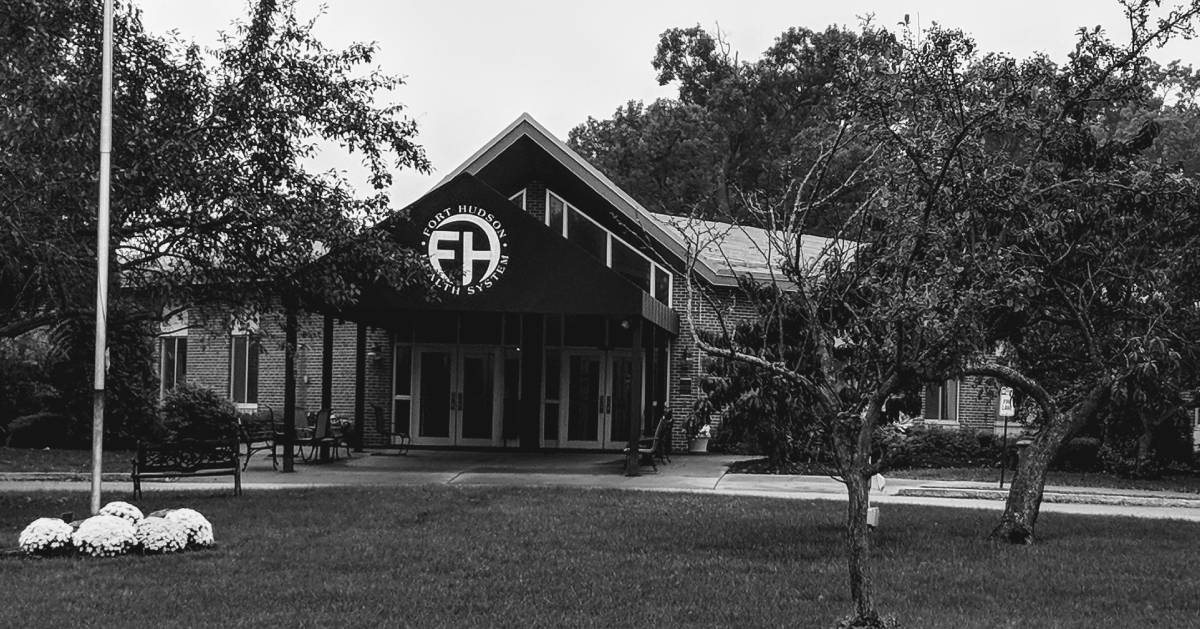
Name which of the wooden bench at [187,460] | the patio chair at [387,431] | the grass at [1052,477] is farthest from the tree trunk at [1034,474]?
the patio chair at [387,431]

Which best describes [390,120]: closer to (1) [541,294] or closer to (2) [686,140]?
(1) [541,294]

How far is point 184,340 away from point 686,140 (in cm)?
2353

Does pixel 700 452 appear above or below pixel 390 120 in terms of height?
below

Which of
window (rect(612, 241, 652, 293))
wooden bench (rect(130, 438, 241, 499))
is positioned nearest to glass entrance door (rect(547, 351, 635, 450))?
window (rect(612, 241, 652, 293))

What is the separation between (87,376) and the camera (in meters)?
26.5

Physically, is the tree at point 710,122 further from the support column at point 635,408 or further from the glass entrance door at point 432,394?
the support column at point 635,408

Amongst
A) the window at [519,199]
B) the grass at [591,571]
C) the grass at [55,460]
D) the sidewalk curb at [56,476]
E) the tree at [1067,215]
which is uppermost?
the window at [519,199]

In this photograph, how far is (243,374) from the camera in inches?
1211

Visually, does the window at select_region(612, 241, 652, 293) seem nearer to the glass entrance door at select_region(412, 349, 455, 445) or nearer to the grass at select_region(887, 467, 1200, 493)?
the glass entrance door at select_region(412, 349, 455, 445)

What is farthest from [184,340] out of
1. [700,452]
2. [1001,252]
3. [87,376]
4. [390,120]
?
[1001,252]

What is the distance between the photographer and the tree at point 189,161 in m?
14.0

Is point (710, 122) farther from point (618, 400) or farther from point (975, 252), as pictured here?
point (975, 252)

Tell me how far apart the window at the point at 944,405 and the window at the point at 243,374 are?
1630 cm

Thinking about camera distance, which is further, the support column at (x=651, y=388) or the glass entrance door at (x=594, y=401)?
the glass entrance door at (x=594, y=401)
